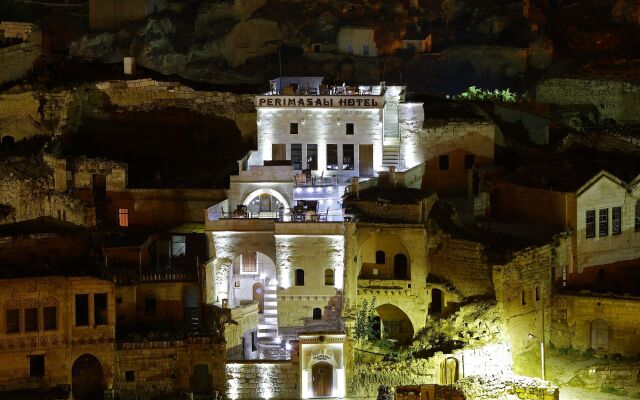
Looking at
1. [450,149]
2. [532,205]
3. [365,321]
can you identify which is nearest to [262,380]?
[365,321]

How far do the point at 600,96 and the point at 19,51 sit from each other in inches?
1154

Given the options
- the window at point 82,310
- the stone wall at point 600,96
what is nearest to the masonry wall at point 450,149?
the stone wall at point 600,96

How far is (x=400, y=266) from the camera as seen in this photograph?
62.4m

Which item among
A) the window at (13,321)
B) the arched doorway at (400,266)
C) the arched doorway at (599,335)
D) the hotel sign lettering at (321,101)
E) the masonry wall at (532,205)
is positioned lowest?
the arched doorway at (599,335)

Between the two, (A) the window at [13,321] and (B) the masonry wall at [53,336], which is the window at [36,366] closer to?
(B) the masonry wall at [53,336]

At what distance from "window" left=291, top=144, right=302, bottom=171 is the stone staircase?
24.6 feet

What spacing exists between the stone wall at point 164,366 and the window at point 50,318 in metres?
2.51

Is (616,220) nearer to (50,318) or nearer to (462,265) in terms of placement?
(462,265)

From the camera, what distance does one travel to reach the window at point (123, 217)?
218 ft

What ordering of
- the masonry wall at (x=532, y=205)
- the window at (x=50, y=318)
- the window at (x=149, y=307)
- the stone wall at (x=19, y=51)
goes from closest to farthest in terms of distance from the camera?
the window at (x=50, y=318)
the window at (x=149, y=307)
the masonry wall at (x=532, y=205)
the stone wall at (x=19, y=51)

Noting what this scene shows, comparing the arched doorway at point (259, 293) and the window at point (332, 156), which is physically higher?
the window at point (332, 156)

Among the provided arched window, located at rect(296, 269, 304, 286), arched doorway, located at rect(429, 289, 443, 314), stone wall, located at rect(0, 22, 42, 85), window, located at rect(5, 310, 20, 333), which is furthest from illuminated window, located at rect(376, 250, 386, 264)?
stone wall, located at rect(0, 22, 42, 85)

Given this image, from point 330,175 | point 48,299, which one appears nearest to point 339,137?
point 330,175

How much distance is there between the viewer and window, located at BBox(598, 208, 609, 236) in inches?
2557
